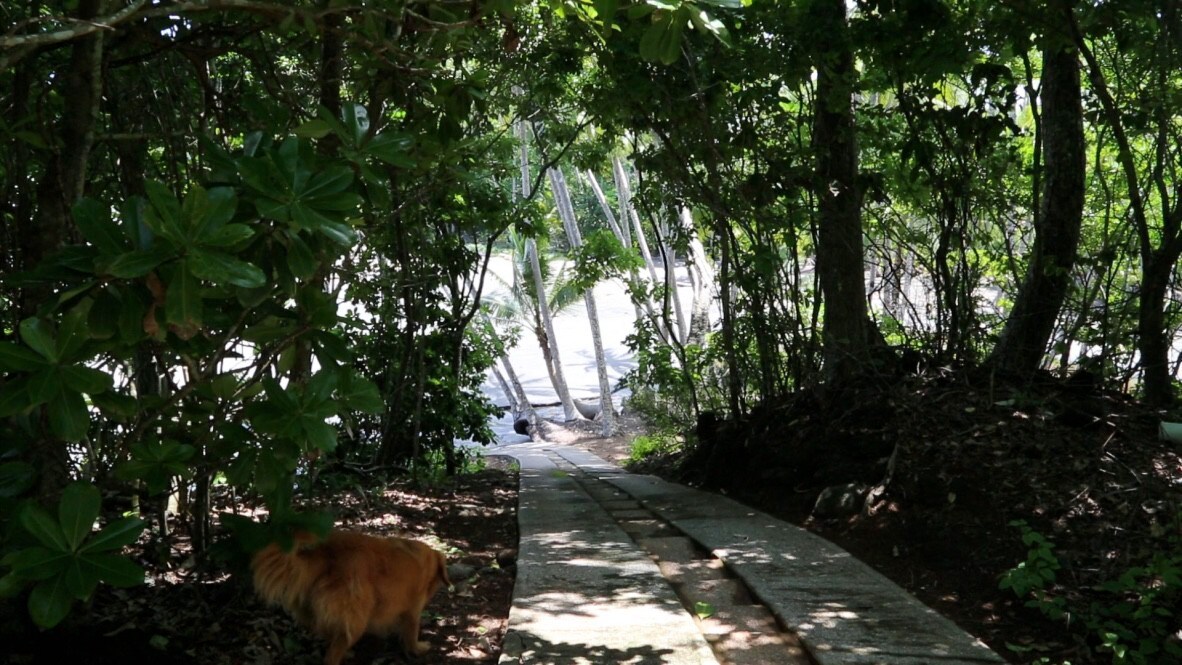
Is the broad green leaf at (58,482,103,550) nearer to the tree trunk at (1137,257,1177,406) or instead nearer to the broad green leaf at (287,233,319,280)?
the broad green leaf at (287,233,319,280)

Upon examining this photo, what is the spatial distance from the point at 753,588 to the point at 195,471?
9.94 ft

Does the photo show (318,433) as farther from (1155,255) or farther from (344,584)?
(1155,255)

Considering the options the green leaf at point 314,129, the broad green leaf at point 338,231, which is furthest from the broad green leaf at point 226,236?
the green leaf at point 314,129

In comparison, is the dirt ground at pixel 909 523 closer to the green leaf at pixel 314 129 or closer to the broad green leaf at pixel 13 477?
the broad green leaf at pixel 13 477

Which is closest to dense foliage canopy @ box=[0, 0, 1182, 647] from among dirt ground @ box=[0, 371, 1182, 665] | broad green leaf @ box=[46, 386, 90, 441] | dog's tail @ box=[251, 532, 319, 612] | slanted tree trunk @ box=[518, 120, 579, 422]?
broad green leaf @ box=[46, 386, 90, 441]

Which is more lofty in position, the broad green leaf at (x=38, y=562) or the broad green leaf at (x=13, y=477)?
the broad green leaf at (x=13, y=477)

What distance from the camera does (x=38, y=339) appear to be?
2707 mm

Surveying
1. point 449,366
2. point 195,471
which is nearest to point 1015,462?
point 195,471

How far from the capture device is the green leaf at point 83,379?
2771 mm

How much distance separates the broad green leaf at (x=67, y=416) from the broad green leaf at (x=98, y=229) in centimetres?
41

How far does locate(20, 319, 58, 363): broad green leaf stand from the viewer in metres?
2.70

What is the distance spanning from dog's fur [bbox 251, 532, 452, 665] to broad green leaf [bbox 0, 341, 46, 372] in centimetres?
144

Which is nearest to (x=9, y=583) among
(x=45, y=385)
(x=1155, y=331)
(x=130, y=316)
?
(x=45, y=385)

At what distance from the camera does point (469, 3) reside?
16.1 feet
